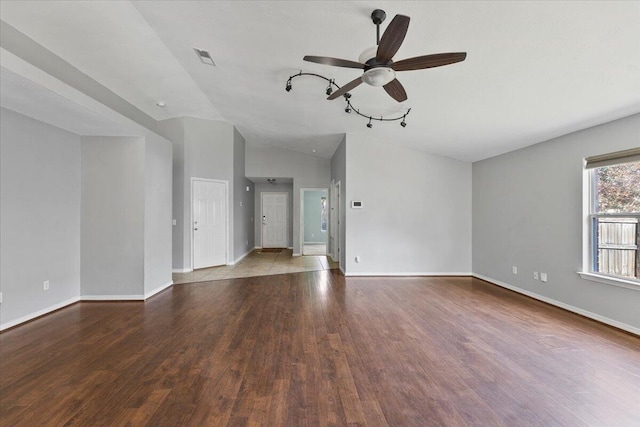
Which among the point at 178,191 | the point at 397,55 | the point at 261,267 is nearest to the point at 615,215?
the point at 397,55

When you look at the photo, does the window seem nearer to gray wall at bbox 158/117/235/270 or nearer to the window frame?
the window frame

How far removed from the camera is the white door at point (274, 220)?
392 inches

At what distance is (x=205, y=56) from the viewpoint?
11.4 feet

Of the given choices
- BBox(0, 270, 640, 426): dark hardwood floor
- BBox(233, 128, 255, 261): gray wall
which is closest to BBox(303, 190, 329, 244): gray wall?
BBox(233, 128, 255, 261): gray wall

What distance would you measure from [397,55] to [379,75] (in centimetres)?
69

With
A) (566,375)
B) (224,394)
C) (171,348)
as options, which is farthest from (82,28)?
(566,375)

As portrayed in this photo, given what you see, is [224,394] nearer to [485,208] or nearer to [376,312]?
[376,312]

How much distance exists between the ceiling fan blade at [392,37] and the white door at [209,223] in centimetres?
509

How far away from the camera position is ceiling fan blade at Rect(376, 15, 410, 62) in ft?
5.32

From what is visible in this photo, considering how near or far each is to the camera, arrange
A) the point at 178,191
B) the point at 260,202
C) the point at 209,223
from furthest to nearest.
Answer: the point at 260,202
the point at 209,223
the point at 178,191

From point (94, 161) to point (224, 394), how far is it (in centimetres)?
372

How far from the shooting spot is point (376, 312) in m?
3.55

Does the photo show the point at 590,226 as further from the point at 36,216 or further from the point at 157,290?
the point at 36,216

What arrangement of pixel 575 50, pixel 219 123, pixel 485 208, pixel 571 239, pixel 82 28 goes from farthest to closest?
pixel 219 123 < pixel 485 208 < pixel 571 239 < pixel 82 28 < pixel 575 50
